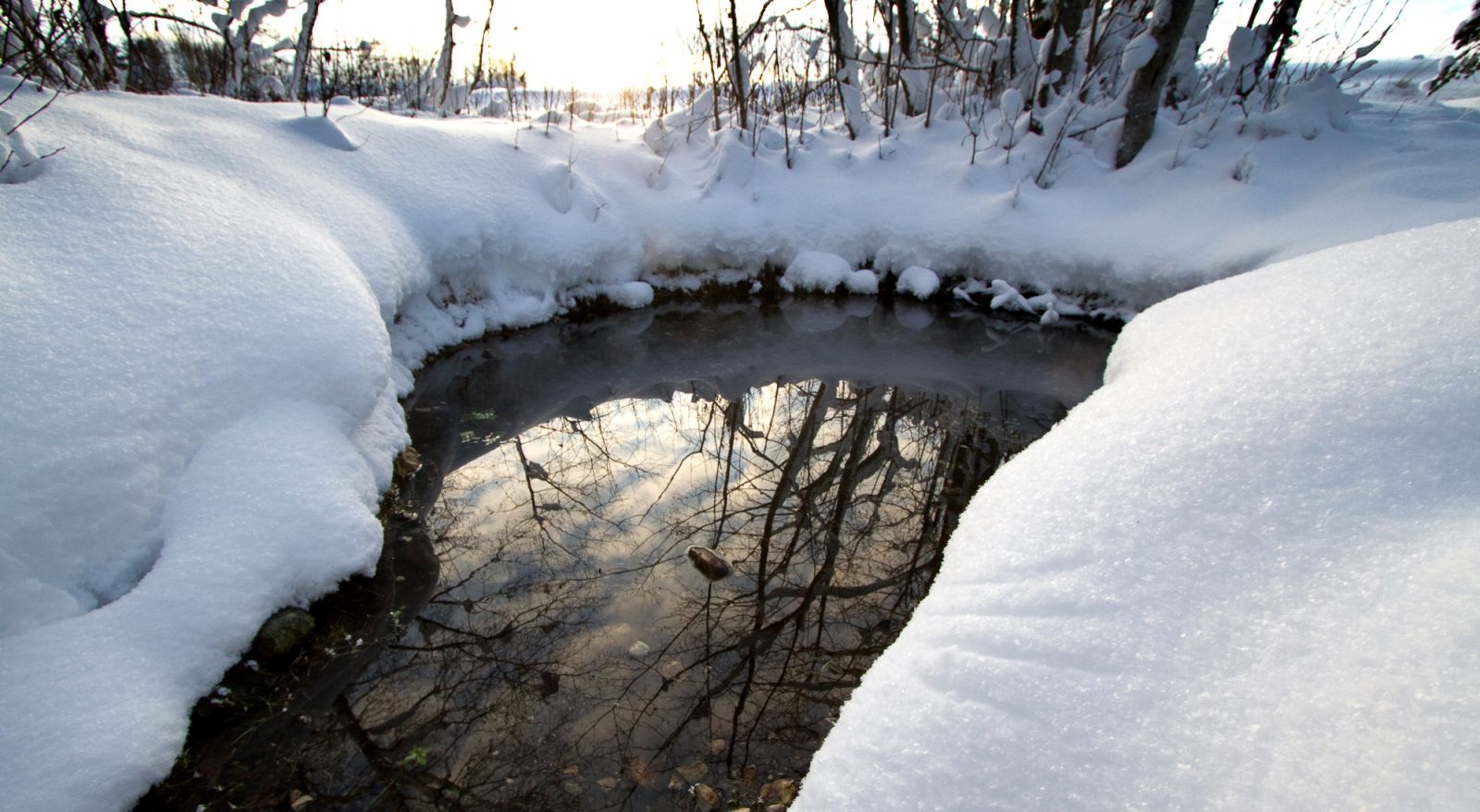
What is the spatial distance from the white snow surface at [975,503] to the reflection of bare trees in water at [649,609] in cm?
57

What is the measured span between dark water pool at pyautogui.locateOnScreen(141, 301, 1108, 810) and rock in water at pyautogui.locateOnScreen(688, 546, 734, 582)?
0.15 ft

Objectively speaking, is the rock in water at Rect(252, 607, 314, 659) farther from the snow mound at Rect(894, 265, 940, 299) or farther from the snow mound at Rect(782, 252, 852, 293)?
the snow mound at Rect(894, 265, 940, 299)

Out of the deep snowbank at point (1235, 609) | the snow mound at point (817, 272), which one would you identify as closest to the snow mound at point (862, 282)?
the snow mound at point (817, 272)

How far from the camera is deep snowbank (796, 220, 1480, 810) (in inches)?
39.2

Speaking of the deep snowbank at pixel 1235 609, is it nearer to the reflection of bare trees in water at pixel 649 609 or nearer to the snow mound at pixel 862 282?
the reflection of bare trees in water at pixel 649 609

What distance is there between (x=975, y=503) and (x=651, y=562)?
5.29 ft

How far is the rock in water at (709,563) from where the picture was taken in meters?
3.16

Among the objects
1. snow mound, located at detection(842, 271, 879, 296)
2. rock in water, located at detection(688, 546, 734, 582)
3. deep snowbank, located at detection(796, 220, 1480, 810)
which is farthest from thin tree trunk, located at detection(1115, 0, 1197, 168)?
rock in water, located at detection(688, 546, 734, 582)

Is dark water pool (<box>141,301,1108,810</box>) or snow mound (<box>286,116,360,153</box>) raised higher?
snow mound (<box>286,116,360,153</box>)

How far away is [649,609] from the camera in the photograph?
9.64ft

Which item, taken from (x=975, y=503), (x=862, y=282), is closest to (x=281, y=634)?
(x=975, y=503)

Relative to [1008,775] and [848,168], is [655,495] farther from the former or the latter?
[848,168]

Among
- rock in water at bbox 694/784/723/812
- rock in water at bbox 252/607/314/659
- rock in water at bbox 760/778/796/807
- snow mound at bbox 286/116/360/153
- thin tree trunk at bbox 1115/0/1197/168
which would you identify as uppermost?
thin tree trunk at bbox 1115/0/1197/168

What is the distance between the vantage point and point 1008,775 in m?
1.14
